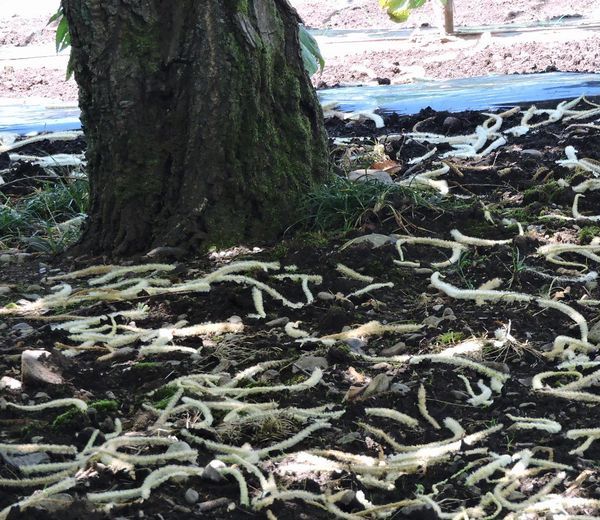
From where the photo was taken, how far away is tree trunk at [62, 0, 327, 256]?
412 cm

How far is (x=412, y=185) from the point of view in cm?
475

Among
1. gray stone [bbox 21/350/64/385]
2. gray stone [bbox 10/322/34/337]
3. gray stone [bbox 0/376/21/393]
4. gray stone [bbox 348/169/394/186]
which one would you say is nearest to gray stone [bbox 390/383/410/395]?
gray stone [bbox 21/350/64/385]

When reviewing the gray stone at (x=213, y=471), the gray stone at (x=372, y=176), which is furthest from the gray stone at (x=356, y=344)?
the gray stone at (x=372, y=176)

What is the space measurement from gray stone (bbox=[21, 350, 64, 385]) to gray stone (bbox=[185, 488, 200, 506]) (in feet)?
2.52

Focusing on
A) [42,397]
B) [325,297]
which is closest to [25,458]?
[42,397]

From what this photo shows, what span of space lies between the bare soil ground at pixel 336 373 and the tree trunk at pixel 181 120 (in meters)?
0.23

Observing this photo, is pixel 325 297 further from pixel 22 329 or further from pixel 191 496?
pixel 191 496

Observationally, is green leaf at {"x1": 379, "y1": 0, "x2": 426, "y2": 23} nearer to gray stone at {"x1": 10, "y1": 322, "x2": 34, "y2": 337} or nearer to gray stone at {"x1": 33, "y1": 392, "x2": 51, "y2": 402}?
gray stone at {"x1": 10, "y1": 322, "x2": 34, "y2": 337}

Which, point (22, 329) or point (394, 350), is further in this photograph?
point (22, 329)

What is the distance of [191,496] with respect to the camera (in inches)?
93.2

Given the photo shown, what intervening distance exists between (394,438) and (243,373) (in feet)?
1.91

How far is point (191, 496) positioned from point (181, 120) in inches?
84.9

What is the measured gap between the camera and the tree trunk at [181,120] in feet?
13.5

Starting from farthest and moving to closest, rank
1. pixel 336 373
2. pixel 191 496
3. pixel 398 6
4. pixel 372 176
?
pixel 398 6 < pixel 372 176 < pixel 336 373 < pixel 191 496
